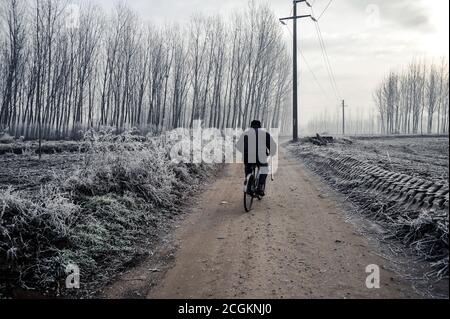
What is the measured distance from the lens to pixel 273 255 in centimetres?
458

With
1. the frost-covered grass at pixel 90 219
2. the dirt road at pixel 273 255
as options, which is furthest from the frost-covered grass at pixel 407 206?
the frost-covered grass at pixel 90 219

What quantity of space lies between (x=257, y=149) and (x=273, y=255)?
3.17 m

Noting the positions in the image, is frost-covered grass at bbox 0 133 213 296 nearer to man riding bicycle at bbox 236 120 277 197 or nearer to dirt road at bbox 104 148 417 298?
dirt road at bbox 104 148 417 298

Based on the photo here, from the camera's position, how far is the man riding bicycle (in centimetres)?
734

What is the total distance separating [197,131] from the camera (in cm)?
1720

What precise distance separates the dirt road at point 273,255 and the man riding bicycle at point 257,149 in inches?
30.8

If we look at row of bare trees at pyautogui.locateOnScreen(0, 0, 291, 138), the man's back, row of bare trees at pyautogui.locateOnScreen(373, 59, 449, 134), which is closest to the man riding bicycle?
the man's back

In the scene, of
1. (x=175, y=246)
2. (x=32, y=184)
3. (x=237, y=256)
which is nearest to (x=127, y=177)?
(x=32, y=184)

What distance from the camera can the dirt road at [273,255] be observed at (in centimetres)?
365

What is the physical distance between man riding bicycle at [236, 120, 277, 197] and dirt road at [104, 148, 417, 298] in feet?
2.57

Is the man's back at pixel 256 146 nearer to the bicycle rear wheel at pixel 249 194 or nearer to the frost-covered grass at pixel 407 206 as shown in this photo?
the bicycle rear wheel at pixel 249 194

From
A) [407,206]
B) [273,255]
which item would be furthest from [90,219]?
[407,206]

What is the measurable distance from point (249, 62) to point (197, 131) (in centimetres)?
1963

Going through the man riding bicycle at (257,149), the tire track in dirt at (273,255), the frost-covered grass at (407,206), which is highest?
the man riding bicycle at (257,149)
